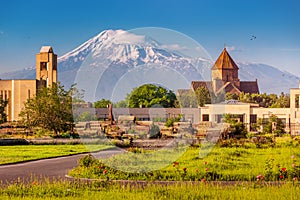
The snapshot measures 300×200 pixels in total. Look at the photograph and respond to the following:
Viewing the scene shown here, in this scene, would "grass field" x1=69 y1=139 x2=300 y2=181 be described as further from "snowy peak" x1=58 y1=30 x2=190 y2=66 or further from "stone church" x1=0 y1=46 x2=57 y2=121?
"stone church" x1=0 y1=46 x2=57 y2=121

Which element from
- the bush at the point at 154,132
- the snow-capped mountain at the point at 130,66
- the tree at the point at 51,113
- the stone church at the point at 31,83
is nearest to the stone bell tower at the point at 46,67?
the stone church at the point at 31,83

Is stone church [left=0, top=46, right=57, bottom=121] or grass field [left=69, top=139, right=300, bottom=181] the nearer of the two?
grass field [left=69, top=139, right=300, bottom=181]

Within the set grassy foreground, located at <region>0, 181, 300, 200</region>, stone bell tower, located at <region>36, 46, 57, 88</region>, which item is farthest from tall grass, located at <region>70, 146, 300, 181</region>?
stone bell tower, located at <region>36, 46, 57, 88</region>

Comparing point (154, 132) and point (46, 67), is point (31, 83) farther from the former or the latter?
point (154, 132)

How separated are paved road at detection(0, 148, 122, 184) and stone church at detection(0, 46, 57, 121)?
53.8 m

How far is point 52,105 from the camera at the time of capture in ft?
124

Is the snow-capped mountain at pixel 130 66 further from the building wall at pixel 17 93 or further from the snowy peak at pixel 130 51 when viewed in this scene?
the building wall at pixel 17 93

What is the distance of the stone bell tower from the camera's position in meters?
74.2

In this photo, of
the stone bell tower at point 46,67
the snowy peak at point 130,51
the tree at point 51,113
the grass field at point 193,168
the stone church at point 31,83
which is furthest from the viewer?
the stone bell tower at point 46,67

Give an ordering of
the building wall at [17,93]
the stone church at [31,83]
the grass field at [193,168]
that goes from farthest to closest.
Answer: the stone church at [31,83]
the building wall at [17,93]
the grass field at [193,168]

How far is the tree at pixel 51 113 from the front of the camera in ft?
122

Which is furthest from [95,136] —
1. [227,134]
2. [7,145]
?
[227,134]

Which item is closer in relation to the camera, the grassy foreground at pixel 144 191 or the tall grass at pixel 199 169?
the grassy foreground at pixel 144 191

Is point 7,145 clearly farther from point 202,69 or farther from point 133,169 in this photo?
point 133,169
